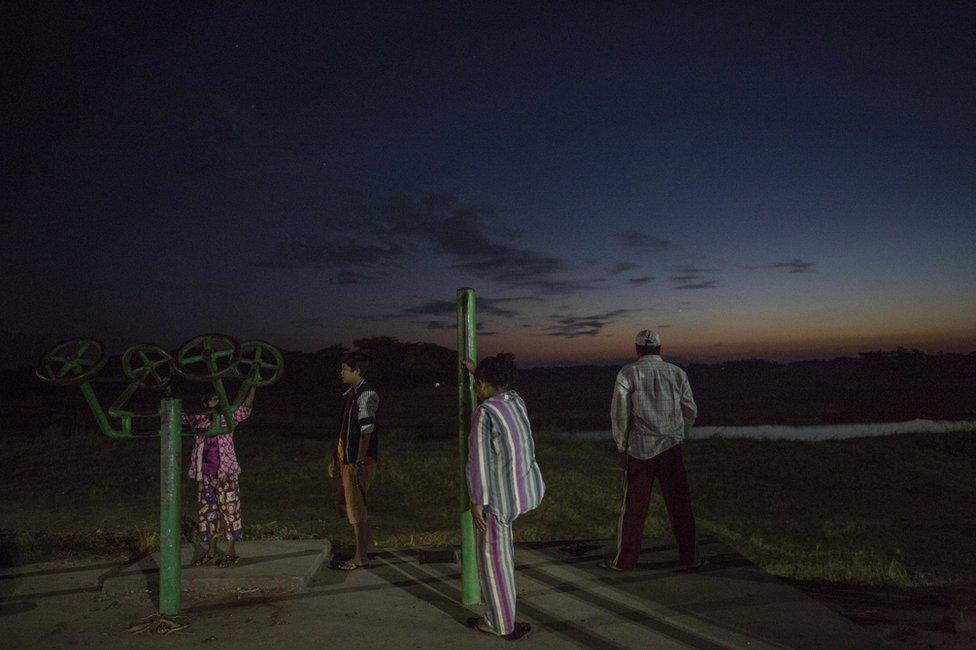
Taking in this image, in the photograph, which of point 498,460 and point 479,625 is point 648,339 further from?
point 479,625

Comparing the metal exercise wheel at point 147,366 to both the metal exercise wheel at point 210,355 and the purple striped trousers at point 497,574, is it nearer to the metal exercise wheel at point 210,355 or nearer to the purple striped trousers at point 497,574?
the metal exercise wheel at point 210,355

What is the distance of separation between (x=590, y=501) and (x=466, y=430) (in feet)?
23.8

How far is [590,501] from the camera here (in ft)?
37.5

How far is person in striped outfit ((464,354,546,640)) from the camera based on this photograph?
13.0 feet

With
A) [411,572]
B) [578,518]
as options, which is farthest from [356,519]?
[578,518]

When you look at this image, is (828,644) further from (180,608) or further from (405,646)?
(180,608)

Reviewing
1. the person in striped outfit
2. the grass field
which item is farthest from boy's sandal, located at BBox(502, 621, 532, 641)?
the grass field

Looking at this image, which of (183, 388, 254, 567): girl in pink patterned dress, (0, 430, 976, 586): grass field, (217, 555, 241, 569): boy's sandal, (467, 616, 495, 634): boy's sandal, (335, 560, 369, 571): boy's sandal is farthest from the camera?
(0, 430, 976, 586): grass field

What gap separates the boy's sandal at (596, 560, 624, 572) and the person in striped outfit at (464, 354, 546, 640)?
1.46 metres

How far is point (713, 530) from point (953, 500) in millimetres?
6318

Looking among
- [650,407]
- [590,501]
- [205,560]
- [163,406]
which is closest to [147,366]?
[163,406]

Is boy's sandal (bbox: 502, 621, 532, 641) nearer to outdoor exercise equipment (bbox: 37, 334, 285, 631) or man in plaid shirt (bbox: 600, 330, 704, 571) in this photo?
man in plaid shirt (bbox: 600, 330, 704, 571)

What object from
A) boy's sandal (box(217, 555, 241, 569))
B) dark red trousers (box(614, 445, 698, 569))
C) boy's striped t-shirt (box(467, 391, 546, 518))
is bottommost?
boy's sandal (box(217, 555, 241, 569))

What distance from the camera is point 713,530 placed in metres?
9.11
